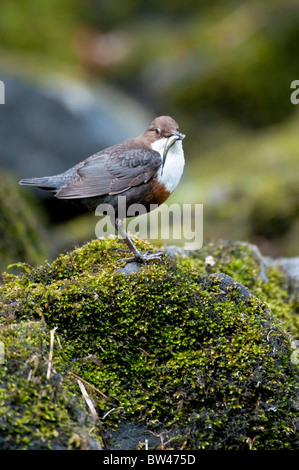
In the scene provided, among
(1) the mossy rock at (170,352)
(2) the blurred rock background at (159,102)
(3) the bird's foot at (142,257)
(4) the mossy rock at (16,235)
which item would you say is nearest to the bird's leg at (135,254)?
(3) the bird's foot at (142,257)

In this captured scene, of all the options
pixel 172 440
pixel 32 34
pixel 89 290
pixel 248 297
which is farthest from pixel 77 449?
pixel 32 34

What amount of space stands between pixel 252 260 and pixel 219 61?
973 cm

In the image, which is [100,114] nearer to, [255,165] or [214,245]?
[255,165]

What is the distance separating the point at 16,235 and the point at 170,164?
2468 millimetres

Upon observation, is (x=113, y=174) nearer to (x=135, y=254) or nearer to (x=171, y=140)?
(x=171, y=140)

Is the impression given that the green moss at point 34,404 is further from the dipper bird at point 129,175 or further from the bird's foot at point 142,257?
the dipper bird at point 129,175

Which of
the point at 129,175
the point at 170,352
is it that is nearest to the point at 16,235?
the point at 129,175

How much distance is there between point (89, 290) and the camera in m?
3.76

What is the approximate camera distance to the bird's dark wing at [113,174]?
4.83 m

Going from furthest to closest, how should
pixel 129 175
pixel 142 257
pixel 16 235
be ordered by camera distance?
pixel 16 235
pixel 129 175
pixel 142 257

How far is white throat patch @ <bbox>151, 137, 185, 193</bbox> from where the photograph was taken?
4.88 m

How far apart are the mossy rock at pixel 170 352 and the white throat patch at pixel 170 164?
3.32 ft

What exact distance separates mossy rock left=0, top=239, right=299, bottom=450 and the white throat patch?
1013 mm

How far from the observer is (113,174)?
4.91 meters
